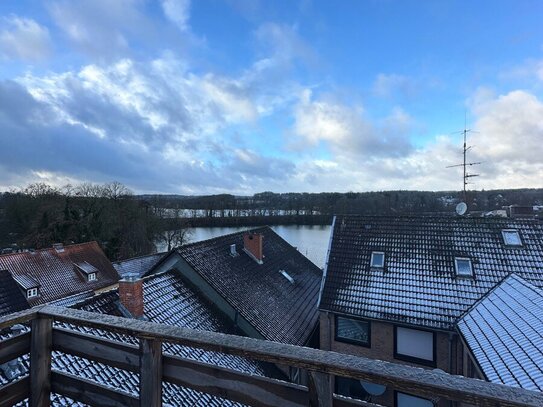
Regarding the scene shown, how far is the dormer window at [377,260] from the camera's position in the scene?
1048 cm

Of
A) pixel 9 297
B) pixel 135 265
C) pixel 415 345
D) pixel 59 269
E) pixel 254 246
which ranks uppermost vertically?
pixel 254 246

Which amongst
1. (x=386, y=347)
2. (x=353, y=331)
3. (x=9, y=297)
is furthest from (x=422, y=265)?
(x=9, y=297)

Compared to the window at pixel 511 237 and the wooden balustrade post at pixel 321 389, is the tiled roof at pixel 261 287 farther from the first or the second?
the wooden balustrade post at pixel 321 389

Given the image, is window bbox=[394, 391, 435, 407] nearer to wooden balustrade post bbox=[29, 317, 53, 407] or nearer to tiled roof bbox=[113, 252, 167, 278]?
wooden balustrade post bbox=[29, 317, 53, 407]

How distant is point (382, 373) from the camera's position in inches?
43.5

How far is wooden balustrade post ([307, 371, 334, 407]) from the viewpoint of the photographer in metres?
1.19

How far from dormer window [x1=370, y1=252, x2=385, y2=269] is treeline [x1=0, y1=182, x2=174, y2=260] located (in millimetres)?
22999

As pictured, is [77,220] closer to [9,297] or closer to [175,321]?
[9,297]

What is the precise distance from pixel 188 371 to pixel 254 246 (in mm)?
12880

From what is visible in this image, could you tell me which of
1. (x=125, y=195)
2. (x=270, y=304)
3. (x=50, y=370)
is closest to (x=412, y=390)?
(x=50, y=370)

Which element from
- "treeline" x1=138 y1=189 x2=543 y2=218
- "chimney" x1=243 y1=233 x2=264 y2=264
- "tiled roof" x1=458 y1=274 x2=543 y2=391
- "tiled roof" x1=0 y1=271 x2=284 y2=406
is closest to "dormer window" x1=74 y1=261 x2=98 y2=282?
"chimney" x1=243 y1=233 x2=264 y2=264

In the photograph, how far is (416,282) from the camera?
9.64 metres

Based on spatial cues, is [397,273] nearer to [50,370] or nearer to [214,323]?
[214,323]

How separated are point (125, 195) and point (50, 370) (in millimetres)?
38970
